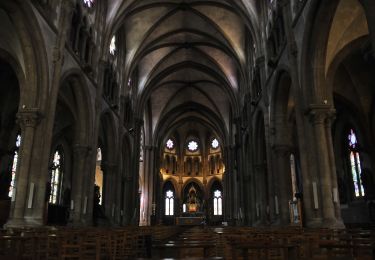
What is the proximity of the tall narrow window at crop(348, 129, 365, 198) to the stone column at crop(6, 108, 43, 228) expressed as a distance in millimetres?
19245

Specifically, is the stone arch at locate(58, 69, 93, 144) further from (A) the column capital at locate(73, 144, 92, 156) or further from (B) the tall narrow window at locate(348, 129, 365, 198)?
(B) the tall narrow window at locate(348, 129, 365, 198)

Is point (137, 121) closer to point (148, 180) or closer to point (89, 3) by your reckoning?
point (148, 180)

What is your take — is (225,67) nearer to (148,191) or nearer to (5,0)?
(148,191)

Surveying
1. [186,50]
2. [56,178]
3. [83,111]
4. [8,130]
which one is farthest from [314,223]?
[186,50]

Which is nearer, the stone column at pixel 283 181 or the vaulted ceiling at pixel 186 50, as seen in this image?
the stone column at pixel 283 181

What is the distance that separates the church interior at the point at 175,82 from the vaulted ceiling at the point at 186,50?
5.8 inches

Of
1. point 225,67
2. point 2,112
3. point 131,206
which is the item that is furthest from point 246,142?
point 2,112

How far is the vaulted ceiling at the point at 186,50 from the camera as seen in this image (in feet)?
85.0

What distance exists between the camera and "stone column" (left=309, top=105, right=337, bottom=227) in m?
11.8

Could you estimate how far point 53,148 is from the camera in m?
28.2

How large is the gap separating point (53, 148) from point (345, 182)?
23.0 m

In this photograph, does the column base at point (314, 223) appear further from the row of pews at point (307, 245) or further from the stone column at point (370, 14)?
the stone column at point (370, 14)

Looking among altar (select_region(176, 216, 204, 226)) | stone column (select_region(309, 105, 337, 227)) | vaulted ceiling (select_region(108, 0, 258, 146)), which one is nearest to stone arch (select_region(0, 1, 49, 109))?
vaulted ceiling (select_region(108, 0, 258, 146))

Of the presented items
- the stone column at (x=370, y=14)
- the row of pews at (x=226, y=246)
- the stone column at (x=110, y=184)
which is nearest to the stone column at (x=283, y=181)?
the row of pews at (x=226, y=246)
